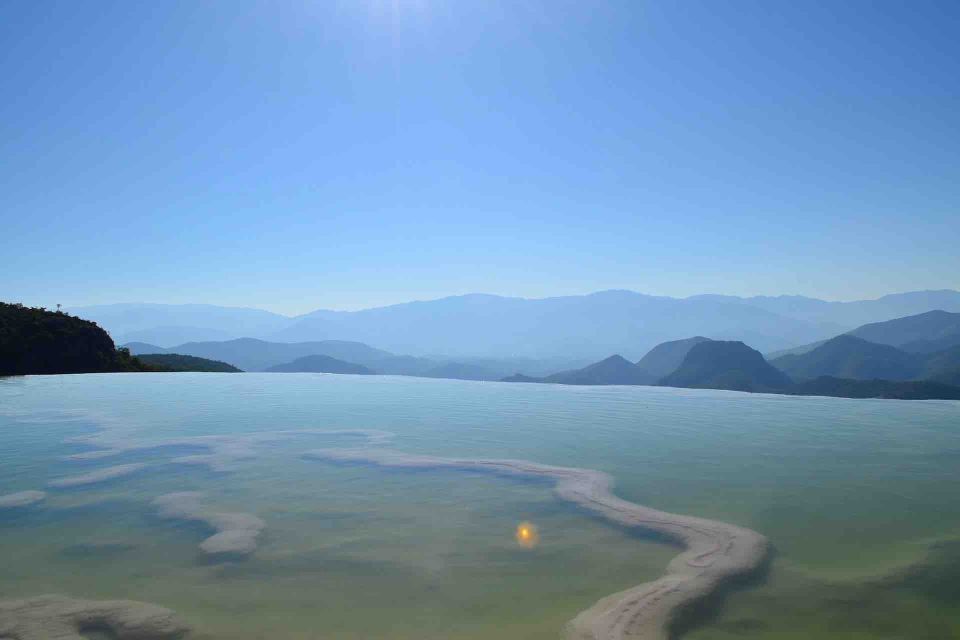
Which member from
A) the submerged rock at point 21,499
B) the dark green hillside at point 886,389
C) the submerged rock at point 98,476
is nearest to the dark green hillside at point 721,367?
the dark green hillside at point 886,389

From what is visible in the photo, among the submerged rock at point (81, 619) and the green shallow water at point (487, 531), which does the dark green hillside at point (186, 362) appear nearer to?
→ the green shallow water at point (487, 531)

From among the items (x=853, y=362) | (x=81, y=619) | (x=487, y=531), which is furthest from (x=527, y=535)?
(x=853, y=362)

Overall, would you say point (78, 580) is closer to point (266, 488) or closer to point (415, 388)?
point (266, 488)

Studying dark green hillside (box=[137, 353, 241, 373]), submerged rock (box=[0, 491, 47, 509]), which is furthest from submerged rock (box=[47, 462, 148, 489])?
dark green hillside (box=[137, 353, 241, 373])

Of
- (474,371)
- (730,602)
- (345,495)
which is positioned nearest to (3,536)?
(345,495)

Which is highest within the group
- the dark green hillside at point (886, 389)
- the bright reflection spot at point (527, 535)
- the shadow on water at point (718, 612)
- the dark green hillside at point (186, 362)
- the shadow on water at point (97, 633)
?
the dark green hillside at point (186, 362)

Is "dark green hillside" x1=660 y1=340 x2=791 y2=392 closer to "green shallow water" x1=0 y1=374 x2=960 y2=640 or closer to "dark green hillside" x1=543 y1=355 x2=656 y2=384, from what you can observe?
"dark green hillside" x1=543 y1=355 x2=656 y2=384
